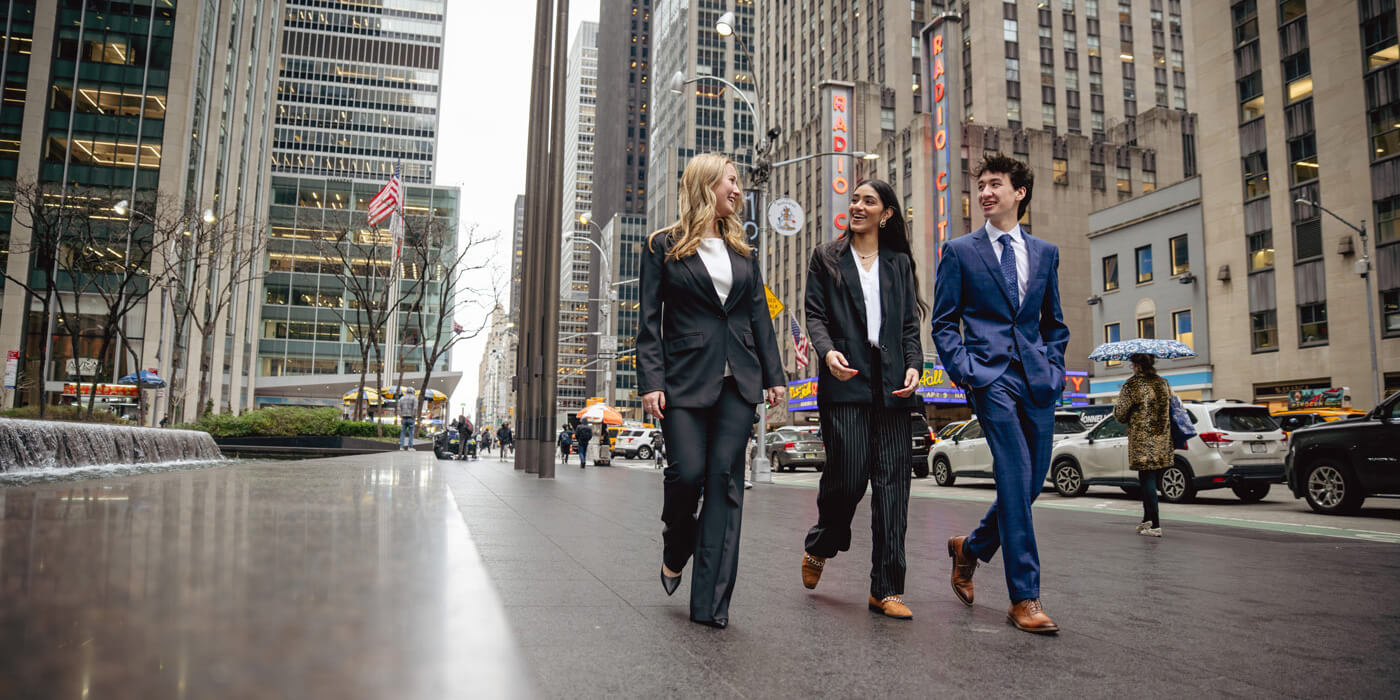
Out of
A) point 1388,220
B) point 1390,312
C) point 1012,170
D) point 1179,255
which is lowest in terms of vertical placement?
point 1012,170

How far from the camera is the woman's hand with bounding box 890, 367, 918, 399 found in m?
3.99

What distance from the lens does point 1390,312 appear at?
3338 centimetres

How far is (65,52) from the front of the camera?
40.3 m

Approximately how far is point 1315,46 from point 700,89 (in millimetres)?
82180

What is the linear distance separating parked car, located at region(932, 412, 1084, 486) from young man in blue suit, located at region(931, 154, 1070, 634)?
14.3 m

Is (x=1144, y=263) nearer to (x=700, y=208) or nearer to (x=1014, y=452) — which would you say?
(x=1014, y=452)

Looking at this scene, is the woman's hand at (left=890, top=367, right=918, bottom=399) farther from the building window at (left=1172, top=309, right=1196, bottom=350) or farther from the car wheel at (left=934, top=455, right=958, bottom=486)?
the building window at (left=1172, top=309, right=1196, bottom=350)

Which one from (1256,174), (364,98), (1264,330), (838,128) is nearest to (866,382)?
(1264,330)

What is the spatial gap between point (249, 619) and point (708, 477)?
2.42 meters

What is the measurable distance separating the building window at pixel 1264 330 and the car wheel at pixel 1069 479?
28492 millimetres

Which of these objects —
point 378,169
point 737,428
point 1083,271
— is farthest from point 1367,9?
point 378,169

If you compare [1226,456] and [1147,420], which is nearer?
[1147,420]

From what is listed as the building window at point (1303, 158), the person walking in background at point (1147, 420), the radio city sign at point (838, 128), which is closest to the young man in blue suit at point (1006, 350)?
the person walking in background at point (1147, 420)

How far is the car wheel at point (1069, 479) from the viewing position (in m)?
15.1
